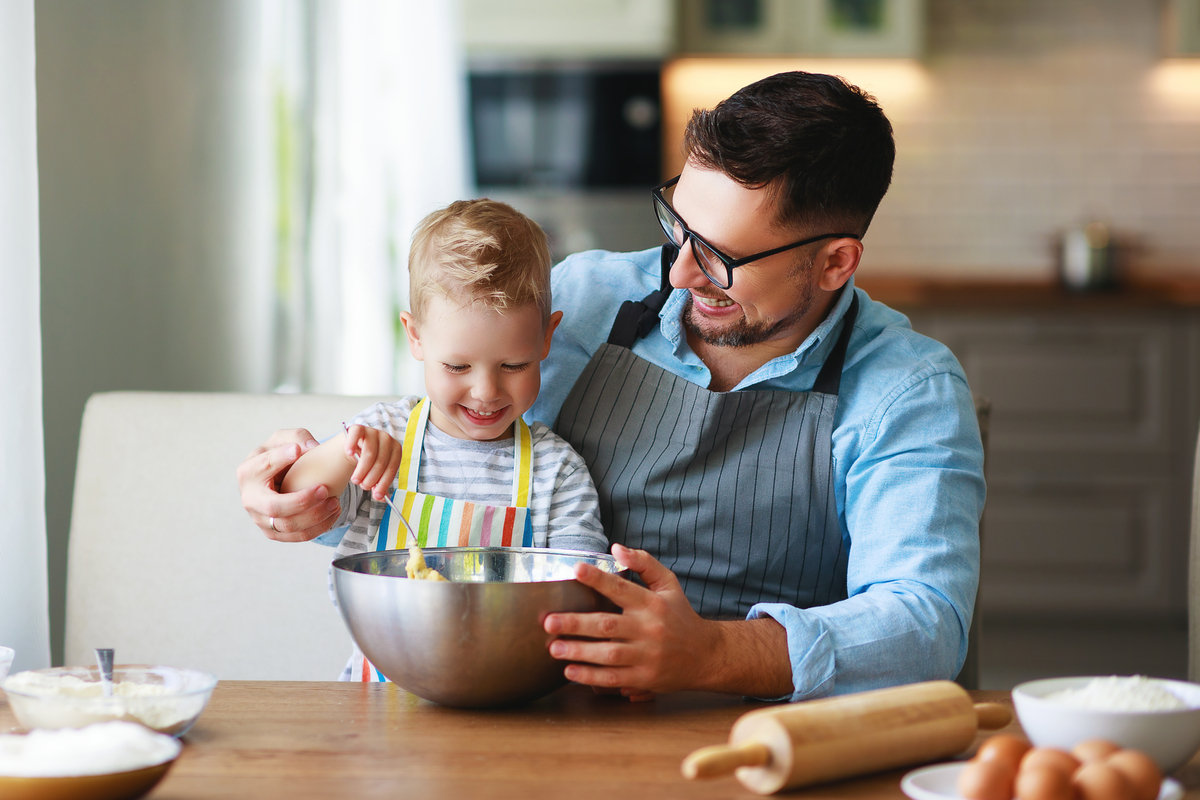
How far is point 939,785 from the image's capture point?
817 mm

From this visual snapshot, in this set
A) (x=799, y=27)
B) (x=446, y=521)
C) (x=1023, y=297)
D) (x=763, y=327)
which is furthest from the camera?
(x=799, y=27)

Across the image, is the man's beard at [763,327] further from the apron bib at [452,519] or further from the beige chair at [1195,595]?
the beige chair at [1195,595]

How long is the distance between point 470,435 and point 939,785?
0.77m

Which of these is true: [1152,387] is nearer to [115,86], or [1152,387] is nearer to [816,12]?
[816,12]

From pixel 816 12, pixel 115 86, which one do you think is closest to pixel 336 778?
pixel 115 86

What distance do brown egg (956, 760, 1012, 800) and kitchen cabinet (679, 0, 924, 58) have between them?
12.8 ft

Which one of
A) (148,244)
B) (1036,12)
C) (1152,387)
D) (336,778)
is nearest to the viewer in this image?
(336,778)

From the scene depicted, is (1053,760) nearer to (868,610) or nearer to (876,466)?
(868,610)

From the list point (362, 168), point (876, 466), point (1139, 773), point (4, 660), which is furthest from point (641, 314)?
point (362, 168)

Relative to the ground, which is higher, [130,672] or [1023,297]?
[1023,297]

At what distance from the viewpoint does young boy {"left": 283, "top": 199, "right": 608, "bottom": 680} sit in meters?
1.35

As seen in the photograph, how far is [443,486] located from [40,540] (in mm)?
624

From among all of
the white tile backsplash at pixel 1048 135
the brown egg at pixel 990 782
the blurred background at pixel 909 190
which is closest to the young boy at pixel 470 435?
the brown egg at pixel 990 782

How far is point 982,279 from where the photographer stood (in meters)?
4.61
